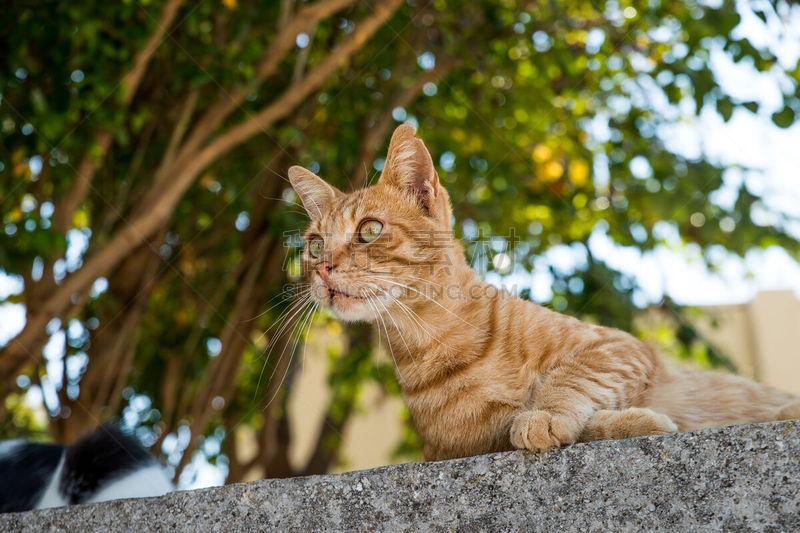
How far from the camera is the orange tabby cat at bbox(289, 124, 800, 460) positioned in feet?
6.38

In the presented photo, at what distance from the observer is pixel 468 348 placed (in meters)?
2.19

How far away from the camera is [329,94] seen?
16.9 feet

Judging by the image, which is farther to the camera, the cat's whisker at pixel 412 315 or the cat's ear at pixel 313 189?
the cat's ear at pixel 313 189

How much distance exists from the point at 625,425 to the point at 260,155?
13.7ft

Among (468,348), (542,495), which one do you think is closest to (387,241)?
(468,348)

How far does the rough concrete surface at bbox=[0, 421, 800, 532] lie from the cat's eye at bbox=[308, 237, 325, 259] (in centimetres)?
97

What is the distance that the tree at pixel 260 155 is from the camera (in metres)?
3.66

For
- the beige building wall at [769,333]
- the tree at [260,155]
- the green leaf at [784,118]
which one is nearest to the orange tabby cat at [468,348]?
the tree at [260,155]

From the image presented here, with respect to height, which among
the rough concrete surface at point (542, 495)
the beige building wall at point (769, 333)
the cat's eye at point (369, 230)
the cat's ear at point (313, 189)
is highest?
the cat's ear at point (313, 189)

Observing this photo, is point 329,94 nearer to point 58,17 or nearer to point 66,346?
point 58,17

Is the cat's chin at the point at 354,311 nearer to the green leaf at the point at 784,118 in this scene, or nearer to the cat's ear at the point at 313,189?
the cat's ear at the point at 313,189

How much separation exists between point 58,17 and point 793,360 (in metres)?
10.8

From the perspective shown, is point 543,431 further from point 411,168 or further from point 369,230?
point 411,168

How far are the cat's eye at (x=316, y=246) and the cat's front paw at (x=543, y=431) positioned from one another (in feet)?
3.43
